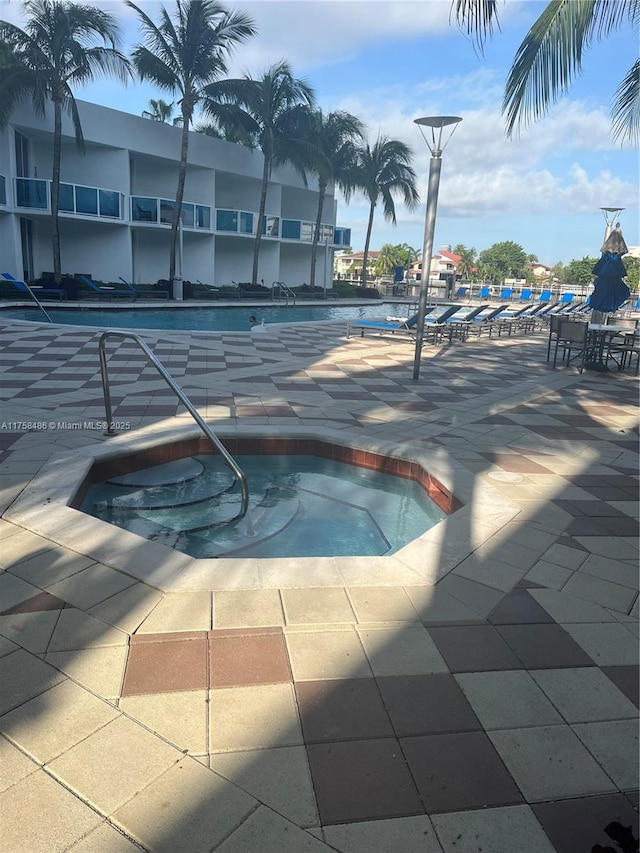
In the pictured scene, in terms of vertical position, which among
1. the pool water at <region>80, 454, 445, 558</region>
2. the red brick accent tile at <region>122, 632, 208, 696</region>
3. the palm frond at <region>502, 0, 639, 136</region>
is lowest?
the pool water at <region>80, 454, 445, 558</region>

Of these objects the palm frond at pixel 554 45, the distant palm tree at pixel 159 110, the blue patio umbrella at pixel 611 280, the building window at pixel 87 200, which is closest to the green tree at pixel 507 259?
the distant palm tree at pixel 159 110

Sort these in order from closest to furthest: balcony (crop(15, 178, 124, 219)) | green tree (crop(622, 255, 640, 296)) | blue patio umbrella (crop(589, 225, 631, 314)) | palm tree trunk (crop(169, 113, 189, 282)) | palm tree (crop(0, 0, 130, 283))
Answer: blue patio umbrella (crop(589, 225, 631, 314))
palm tree (crop(0, 0, 130, 283))
balcony (crop(15, 178, 124, 219))
palm tree trunk (crop(169, 113, 189, 282))
green tree (crop(622, 255, 640, 296))

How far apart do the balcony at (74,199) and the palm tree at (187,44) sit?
188 inches

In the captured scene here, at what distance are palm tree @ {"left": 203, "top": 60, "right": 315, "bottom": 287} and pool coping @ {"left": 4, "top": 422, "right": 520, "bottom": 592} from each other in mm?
24016

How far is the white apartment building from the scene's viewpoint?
72.8ft

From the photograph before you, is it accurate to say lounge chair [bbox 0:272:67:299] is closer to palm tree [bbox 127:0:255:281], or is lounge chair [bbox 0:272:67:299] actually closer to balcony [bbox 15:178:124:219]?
balcony [bbox 15:178:124:219]

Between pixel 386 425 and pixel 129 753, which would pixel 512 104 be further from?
pixel 129 753

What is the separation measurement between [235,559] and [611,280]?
10.7 m

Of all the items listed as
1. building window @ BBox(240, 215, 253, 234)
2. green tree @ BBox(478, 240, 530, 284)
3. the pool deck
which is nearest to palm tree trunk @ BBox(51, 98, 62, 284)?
building window @ BBox(240, 215, 253, 234)

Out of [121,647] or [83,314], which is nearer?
[121,647]

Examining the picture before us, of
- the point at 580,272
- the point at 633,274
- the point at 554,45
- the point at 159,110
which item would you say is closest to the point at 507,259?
the point at 580,272

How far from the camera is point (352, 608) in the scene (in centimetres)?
282

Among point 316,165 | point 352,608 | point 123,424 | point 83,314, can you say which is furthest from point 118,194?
point 352,608

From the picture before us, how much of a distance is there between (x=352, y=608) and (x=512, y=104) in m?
5.51
